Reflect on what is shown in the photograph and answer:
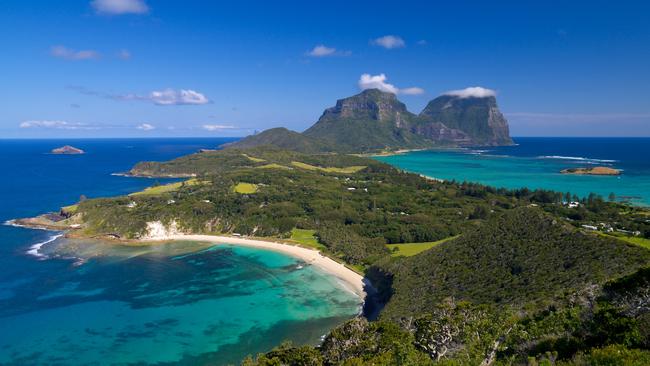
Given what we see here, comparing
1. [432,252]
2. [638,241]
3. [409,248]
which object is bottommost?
[409,248]

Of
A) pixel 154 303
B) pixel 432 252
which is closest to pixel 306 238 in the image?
pixel 432 252

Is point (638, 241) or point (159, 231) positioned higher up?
point (638, 241)

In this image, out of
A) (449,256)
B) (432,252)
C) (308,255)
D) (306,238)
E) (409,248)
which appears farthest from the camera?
(306,238)

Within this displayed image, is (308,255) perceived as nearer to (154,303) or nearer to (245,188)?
(154,303)

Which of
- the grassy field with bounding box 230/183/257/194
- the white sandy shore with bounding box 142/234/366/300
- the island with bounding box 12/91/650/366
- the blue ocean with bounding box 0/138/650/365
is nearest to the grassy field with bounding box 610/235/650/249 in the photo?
the island with bounding box 12/91/650/366

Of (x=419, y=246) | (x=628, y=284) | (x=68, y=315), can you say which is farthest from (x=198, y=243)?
(x=628, y=284)

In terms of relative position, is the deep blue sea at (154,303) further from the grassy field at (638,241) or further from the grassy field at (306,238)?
the grassy field at (638,241)

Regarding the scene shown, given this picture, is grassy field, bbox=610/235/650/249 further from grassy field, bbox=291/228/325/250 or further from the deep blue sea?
grassy field, bbox=291/228/325/250
